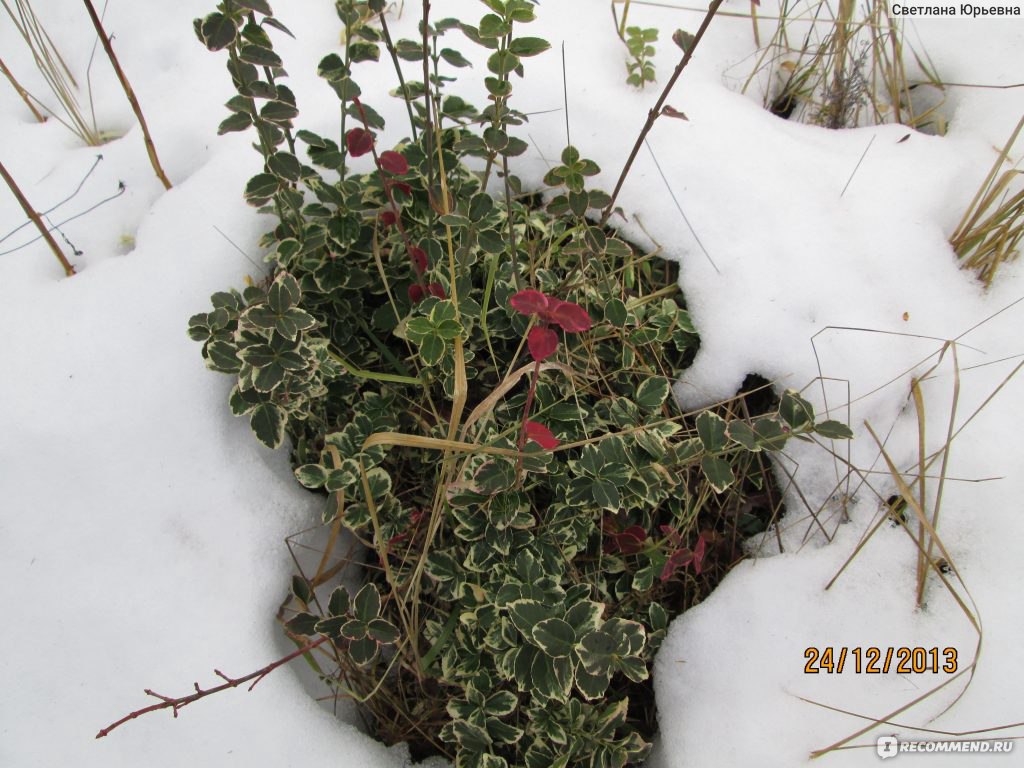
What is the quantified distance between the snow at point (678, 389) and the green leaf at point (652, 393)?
123 millimetres

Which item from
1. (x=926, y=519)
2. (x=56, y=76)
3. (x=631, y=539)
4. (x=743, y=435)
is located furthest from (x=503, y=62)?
(x=56, y=76)

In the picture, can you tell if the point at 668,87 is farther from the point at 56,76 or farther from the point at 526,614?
the point at 56,76

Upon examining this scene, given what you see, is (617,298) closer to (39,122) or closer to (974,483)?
→ (974,483)

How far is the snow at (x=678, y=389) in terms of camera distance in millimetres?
1127

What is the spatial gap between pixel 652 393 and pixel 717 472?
19 cm

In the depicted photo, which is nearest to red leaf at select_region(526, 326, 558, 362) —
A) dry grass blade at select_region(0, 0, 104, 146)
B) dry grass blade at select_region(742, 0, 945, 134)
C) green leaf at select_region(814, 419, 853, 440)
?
green leaf at select_region(814, 419, 853, 440)

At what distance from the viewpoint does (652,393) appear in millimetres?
1261

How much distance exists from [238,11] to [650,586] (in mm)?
1175

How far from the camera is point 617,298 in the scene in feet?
4.30

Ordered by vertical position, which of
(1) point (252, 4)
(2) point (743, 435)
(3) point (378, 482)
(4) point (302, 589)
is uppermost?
(1) point (252, 4)

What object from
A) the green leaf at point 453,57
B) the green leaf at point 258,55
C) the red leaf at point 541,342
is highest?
the green leaf at point 258,55

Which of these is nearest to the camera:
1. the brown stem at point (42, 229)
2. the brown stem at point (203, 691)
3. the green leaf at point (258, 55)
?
the brown stem at point (203, 691)

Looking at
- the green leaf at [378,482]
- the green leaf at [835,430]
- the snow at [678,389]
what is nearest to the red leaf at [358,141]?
the snow at [678,389]
